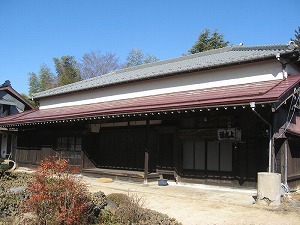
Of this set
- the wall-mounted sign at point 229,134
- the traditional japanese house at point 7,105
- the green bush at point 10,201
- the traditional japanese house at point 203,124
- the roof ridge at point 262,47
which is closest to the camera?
the green bush at point 10,201

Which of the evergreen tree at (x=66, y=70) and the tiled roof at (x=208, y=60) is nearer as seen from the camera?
the tiled roof at (x=208, y=60)

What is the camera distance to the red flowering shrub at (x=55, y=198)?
504cm

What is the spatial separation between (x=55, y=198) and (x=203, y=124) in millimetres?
7781

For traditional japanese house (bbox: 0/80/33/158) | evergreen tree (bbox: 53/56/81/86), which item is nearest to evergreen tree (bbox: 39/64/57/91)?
evergreen tree (bbox: 53/56/81/86)

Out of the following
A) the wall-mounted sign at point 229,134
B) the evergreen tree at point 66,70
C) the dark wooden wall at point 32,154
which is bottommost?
the dark wooden wall at point 32,154

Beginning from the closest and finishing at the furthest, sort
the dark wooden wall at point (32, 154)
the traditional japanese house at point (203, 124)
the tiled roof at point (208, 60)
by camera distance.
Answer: the traditional japanese house at point (203, 124)
the tiled roof at point (208, 60)
the dark wooden wall at point (32, 154)

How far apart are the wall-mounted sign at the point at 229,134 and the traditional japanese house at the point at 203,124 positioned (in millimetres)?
35

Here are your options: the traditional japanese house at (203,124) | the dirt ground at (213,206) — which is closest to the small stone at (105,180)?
the traditional japanese house at (203,124)

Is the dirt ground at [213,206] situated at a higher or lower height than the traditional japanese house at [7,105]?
lower

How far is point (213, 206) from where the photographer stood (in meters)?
8.41

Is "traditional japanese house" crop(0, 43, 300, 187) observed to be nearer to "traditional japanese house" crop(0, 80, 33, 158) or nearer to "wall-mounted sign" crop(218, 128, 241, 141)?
"wall-mounted sign" crop(218, 128, 241, 141)

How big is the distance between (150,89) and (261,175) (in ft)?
26.8

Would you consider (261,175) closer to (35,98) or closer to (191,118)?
(191,118)

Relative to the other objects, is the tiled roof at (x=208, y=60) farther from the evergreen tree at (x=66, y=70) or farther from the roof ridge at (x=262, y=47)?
the evergreen tree at (x=66, y=70)
